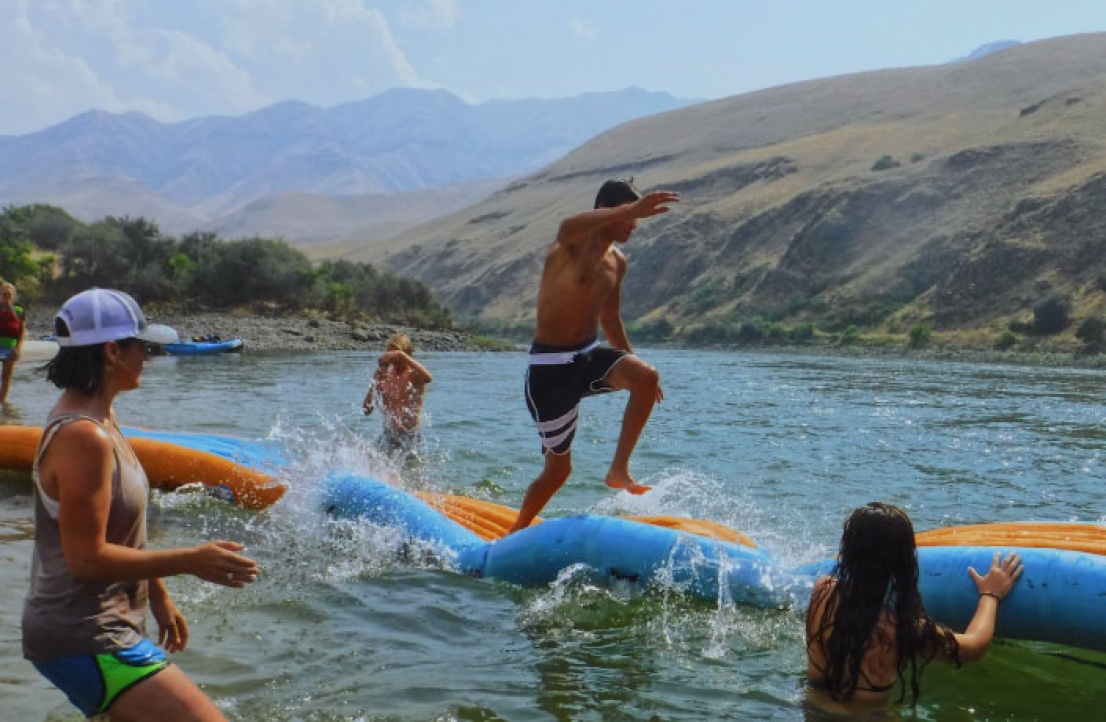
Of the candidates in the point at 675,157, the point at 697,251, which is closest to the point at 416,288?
the point at 697,251

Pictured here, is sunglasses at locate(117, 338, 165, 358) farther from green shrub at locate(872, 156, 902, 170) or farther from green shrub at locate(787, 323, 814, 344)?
green shrub at locate(872, 156, 902, 170)

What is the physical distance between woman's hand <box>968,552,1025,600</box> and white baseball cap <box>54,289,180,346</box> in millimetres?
3993

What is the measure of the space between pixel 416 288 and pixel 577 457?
38861 millimetres

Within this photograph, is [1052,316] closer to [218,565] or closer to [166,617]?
[166,617]

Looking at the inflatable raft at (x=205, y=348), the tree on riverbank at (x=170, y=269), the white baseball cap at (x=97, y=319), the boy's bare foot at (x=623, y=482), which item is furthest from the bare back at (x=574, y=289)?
the tree on riverbank at (x=170, y=269)

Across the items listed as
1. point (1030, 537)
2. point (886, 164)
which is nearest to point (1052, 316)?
point (886, 164)

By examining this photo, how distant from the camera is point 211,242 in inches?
1821

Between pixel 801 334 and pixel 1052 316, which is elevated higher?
pixel 1052 316

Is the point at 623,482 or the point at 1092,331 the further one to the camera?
the point at 1092,331

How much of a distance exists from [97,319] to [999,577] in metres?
4.20

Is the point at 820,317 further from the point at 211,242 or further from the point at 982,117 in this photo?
the point at 982,117

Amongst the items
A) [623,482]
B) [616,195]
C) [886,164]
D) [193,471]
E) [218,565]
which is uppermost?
[886,164]

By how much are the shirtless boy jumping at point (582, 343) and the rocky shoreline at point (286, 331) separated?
28549mm

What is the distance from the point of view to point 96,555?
3.00m
